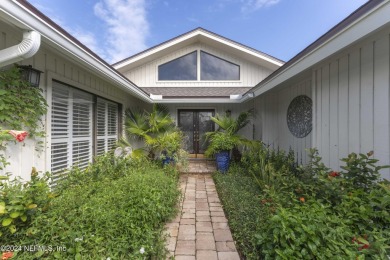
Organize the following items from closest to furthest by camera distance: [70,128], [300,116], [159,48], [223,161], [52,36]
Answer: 1. [52,36]
2. [70,128]
3. [300,116]
4. [223,161]
5. [159,48]

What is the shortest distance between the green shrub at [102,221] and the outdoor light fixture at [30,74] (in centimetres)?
140

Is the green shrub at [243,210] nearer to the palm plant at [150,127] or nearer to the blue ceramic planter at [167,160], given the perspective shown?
the blue ceramic planter at [167,160]

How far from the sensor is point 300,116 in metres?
4.62

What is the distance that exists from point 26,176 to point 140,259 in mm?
1745

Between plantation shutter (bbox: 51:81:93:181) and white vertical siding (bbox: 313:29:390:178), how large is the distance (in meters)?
4.10

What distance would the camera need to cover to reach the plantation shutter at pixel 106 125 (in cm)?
441

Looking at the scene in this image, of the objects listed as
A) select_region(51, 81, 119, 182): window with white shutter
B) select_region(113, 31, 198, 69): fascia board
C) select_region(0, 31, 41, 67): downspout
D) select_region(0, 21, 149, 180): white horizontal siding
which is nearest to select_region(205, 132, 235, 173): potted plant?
select_region(51, 81, 119, 182): window with white shutter

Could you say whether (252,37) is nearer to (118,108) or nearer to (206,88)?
(206,88)

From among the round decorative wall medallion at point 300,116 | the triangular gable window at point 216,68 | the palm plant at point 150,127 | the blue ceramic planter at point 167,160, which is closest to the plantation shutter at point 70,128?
the palm plant at point 150,127

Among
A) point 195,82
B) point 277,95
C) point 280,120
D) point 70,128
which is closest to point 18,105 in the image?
point 70,128

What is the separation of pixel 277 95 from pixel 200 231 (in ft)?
15.2

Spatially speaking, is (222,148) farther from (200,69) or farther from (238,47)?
(238,47)

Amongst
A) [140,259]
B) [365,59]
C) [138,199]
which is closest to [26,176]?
[138,199]

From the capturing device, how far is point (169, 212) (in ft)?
9.84
